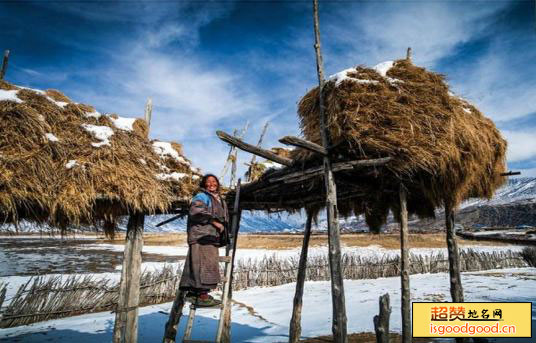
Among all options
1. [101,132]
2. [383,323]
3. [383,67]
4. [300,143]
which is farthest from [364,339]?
[101,132]

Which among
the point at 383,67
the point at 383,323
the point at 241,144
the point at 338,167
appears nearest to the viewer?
the point at 383,323

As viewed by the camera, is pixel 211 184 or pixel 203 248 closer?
pixel 203 248

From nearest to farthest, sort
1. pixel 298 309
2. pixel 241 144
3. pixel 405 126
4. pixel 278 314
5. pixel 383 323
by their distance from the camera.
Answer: pixel 383 323 < pixel 405 126 < pixel 241 144 < pixel 298 309 < pixel 278 314

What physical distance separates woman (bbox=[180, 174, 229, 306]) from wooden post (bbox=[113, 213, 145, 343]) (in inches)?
59.8

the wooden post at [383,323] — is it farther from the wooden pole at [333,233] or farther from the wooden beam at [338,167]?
the wooden beam at [338,167]

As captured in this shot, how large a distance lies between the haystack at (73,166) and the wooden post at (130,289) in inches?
14.6

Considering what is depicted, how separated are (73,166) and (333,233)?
3575 millimetres

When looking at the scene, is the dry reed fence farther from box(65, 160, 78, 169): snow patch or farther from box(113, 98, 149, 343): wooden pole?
box(65, 160, 78, 169): snow patch

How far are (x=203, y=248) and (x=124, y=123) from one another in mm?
2985

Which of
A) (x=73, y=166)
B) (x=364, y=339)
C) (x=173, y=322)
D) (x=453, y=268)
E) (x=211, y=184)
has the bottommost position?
(x=364, y=339)

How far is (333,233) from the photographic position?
14.2 ft

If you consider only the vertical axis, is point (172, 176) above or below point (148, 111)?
below

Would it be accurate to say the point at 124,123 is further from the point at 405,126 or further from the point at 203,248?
the point at 405,126

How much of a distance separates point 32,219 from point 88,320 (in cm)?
471
